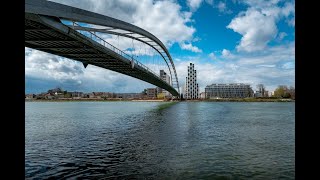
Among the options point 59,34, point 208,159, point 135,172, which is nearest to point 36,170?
point 135,172

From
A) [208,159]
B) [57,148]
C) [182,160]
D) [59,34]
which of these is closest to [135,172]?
[182,160]
